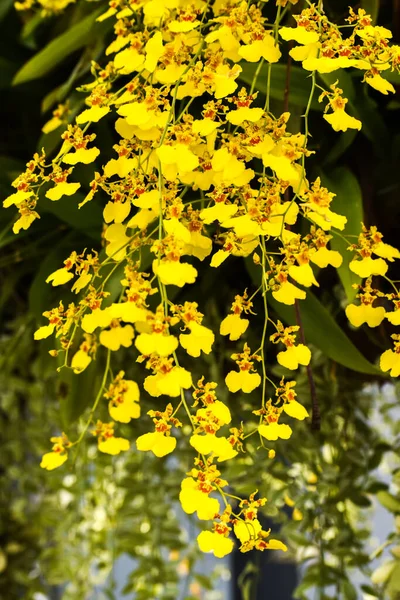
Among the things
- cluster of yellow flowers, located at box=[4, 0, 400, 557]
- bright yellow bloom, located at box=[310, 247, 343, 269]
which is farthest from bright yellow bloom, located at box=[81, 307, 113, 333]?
bright yellow bloom, located at box=[310, 247, 343, 269]

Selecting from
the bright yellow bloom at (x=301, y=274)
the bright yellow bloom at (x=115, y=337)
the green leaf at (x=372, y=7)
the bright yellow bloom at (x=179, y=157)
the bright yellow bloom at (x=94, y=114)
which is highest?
the bright yellow bloom at (x=94, y=114)

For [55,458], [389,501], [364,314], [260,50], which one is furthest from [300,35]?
[389,501]

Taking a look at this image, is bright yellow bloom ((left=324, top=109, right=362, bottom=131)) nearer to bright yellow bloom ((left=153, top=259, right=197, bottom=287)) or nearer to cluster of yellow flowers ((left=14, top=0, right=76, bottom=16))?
bright yellow bloom ((left=153, top=259, right=197, bottom=287))

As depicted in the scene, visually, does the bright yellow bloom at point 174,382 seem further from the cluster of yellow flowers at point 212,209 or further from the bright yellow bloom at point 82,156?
the bright yellow bloom at point 82,156

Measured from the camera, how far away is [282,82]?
1.43 ft

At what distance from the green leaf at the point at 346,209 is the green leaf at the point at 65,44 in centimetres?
20

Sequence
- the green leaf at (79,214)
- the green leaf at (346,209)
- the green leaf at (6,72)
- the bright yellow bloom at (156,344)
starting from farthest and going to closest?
the green leaf at (6,72), the green leaf at (79,214), the green leaf at (346,209), the bright yellow bloom at (156,344)

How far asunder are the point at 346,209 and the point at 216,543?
23cm

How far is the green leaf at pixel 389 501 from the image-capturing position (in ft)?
1.91

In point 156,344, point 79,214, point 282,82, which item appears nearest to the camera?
point 156,344

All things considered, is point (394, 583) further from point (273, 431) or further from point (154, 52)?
point (154, 52)

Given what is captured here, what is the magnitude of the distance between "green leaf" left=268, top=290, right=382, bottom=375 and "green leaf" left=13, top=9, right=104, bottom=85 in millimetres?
245

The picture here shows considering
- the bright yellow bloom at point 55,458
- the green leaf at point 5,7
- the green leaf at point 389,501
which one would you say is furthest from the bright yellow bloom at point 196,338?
the green leaf at point 5,7

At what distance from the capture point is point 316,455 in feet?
2.03
